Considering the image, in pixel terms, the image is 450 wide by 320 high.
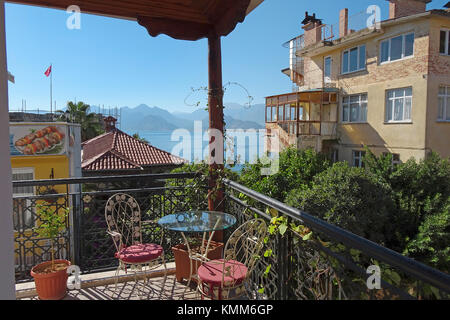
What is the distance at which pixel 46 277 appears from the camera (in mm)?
2850

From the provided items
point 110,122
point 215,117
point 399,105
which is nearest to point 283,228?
point 215,117

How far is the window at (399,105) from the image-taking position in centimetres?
1533

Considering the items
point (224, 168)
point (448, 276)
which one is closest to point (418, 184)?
point (224, 168)

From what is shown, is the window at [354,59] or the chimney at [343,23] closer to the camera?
the window at [354,59]

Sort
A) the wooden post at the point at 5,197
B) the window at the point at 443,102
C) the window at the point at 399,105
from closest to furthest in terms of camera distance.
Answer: the wooden post at the point at 5,197, the window at the point at 443,102, the window at the point at 399,105

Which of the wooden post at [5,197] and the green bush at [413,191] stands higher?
the wooden post at [5,197]

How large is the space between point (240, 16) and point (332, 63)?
61.8 feet

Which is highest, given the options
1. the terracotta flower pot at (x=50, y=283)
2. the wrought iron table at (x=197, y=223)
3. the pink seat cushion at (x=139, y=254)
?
the wrought iron table at (x=197, y=223)

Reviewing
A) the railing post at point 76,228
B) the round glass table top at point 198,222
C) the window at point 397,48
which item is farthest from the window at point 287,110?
the railing post at point 76,228

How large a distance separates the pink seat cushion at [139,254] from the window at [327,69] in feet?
64.8

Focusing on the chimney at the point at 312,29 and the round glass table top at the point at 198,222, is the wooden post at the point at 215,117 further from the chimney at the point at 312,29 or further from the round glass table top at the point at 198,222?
the chimney at the point at 312,29

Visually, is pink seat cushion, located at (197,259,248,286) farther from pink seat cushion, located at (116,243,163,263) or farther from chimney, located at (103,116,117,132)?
chimney, located at (103,116,117,132)

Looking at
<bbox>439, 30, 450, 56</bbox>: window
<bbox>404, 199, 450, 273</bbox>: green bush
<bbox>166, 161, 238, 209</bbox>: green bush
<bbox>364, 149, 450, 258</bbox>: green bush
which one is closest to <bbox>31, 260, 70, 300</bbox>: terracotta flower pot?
<bbox>166, 161, 238, 209</bbox>: green bush

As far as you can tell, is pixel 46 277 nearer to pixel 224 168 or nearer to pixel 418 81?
pixel 224 168
